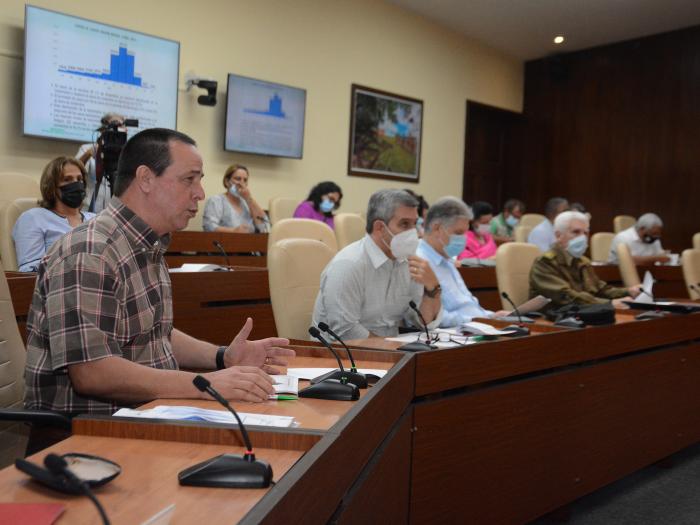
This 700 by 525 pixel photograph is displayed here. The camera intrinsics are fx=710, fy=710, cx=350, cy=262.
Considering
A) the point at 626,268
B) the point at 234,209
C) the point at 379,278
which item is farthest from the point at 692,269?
the point at 234,209

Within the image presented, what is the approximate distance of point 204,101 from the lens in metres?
6.14

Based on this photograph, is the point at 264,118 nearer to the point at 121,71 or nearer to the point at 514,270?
the point at 121,71

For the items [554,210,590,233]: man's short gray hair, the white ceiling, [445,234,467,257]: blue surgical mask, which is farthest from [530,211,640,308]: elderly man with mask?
the white ceiling

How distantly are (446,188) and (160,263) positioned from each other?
768 cm

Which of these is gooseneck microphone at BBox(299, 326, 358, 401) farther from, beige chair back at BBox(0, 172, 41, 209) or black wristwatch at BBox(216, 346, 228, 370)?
beige chair back at BBox(0, 172, 41, 209)

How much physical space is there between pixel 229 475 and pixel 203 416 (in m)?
0.33

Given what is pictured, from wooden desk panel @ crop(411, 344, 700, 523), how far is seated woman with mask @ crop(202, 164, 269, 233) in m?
3.46

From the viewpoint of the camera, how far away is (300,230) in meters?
3.79

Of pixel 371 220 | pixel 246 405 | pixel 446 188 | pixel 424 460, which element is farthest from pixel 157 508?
pixel 446 188

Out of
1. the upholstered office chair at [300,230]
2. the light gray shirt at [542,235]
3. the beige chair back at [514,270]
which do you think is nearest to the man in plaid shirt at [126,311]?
the upholstered office chair at [300,230]

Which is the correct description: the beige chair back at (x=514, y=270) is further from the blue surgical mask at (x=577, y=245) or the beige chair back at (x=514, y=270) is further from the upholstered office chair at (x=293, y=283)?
the upholstered office chair at (x=293, y=283)

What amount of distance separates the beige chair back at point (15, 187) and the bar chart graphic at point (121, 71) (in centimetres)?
122

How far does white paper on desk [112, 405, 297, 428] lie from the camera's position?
4.23ft

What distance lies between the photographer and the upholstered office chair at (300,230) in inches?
147
